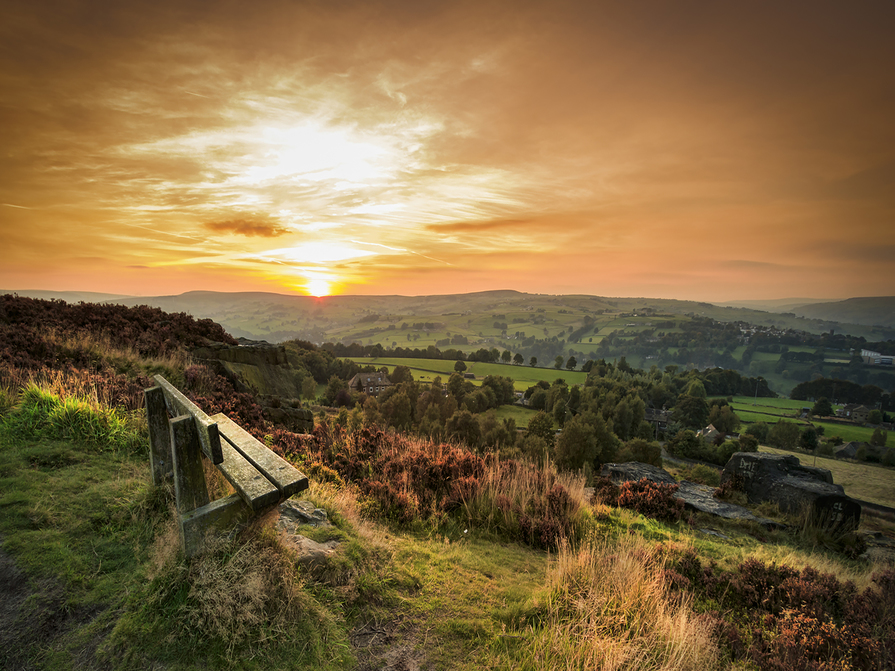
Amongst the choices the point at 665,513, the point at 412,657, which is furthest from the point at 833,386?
the point at 412,657

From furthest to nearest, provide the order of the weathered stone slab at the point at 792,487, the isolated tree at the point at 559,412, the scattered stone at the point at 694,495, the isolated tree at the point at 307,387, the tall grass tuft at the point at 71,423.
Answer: the isolated tree at the point at 559,412, the isolated tree at the point at 307,387, the weathered stone slab at the point at 792,487, the scattered stone at the point at 694,495, the tall grass tuft at the point at 71,423

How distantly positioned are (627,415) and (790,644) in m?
72.8

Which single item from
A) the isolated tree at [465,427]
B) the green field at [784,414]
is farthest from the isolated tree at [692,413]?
the isolated tree at [465,427]

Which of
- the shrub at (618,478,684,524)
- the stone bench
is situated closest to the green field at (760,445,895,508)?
the shrub at (618,478,684,524)

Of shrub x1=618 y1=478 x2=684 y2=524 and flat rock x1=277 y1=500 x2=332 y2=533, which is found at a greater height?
flat rock x1=277 y1=500 x2=332 y2=533

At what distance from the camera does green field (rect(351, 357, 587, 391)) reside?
313 feet

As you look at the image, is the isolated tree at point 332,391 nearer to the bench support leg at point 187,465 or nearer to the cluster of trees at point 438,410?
the cluster of trees at point 438,410

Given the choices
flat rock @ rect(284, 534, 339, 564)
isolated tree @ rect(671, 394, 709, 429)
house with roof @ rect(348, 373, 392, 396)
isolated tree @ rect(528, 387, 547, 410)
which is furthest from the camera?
isolated tree @ rect(671, 394, 709, 429)

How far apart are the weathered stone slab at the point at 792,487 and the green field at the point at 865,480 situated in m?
37.8

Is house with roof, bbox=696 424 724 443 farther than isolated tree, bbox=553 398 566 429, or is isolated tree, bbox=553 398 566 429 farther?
house with roof, bbox=696 424 724 443

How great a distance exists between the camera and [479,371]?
4038 inches

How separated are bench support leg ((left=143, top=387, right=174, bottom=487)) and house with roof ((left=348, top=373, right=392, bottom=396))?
6681 centimetres

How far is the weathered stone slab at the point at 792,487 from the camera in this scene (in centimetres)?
969

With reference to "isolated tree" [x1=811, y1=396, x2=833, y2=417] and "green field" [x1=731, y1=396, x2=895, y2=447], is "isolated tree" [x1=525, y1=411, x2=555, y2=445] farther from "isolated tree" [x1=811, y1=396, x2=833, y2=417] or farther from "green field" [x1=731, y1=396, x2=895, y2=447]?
"isolated tree" [x1=811, y1=396, x2=833, y2=417]
